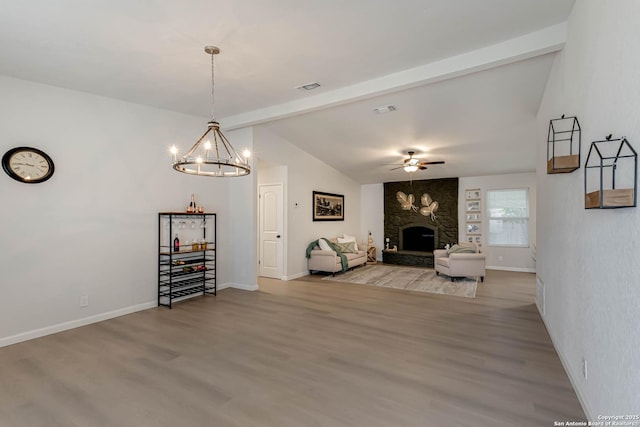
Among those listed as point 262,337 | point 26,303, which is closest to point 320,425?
point 262,337

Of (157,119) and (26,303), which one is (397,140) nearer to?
(157,119)

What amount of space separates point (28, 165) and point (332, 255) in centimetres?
528

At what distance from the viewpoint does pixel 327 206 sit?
8422 millimetres

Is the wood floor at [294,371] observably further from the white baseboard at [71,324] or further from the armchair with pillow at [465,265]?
the armchair with pillow at [465,265]

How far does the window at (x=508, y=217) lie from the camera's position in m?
8.02

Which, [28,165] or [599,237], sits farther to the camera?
[28,165]

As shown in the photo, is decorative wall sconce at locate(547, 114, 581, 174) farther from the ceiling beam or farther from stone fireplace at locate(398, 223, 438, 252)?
stone fireplace at locate(398, 223, 438, 252)

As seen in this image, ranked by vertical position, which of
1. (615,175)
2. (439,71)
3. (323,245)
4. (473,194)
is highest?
(439,71)

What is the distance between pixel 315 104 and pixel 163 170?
2568 mm

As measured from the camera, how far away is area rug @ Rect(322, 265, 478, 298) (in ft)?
19.6

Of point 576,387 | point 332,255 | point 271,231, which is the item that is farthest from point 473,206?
point 576,387

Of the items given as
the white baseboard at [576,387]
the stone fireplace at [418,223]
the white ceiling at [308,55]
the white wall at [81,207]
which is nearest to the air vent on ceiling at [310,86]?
the white ceiling at [308,55]

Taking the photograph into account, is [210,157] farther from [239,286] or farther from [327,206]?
[327,206]

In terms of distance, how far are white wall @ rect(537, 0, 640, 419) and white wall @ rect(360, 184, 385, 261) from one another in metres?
6.65
